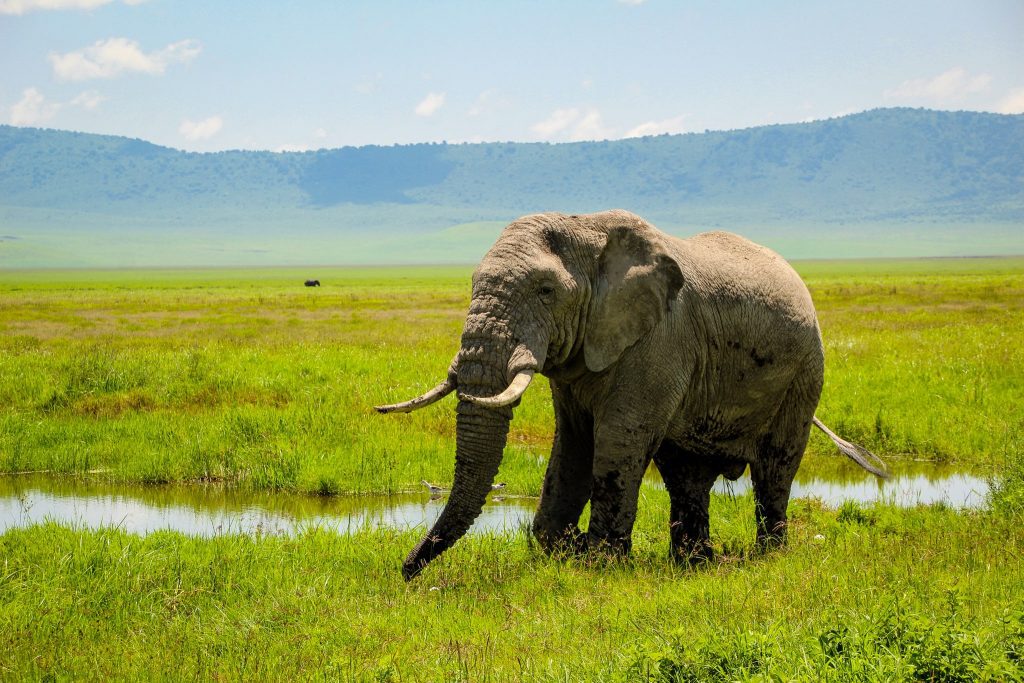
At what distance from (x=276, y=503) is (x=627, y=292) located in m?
6.16

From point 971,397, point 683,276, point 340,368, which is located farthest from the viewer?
point 340,368

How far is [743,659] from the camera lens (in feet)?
18.2

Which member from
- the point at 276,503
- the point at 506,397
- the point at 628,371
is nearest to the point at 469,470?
the point at 506,397

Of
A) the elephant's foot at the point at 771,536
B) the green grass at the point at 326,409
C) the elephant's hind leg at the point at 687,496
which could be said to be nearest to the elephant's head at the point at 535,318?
the elephant's hind leg at the point at 687,496

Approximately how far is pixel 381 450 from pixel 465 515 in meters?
6.74

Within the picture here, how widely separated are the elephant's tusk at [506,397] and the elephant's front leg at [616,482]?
3.32 ft

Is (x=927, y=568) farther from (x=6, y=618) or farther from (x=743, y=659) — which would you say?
(x=6, y=618)

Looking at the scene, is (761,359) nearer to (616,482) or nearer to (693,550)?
(693,550)

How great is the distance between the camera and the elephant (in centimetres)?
750

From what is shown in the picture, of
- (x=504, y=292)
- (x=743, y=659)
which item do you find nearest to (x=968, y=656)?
(x=743, y=659)

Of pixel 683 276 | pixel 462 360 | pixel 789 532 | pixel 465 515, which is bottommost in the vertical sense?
pixel 789 532

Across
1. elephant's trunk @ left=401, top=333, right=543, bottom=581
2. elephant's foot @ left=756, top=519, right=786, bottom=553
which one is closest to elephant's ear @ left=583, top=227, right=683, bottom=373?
elephant's trunk @ left=401, top=333, right=543, bottom=581

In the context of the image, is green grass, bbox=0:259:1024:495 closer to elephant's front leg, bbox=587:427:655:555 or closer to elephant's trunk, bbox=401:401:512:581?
elephant's front leg, bbox=587:427:655:555

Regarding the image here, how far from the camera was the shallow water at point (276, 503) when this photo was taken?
11289 millimetres
